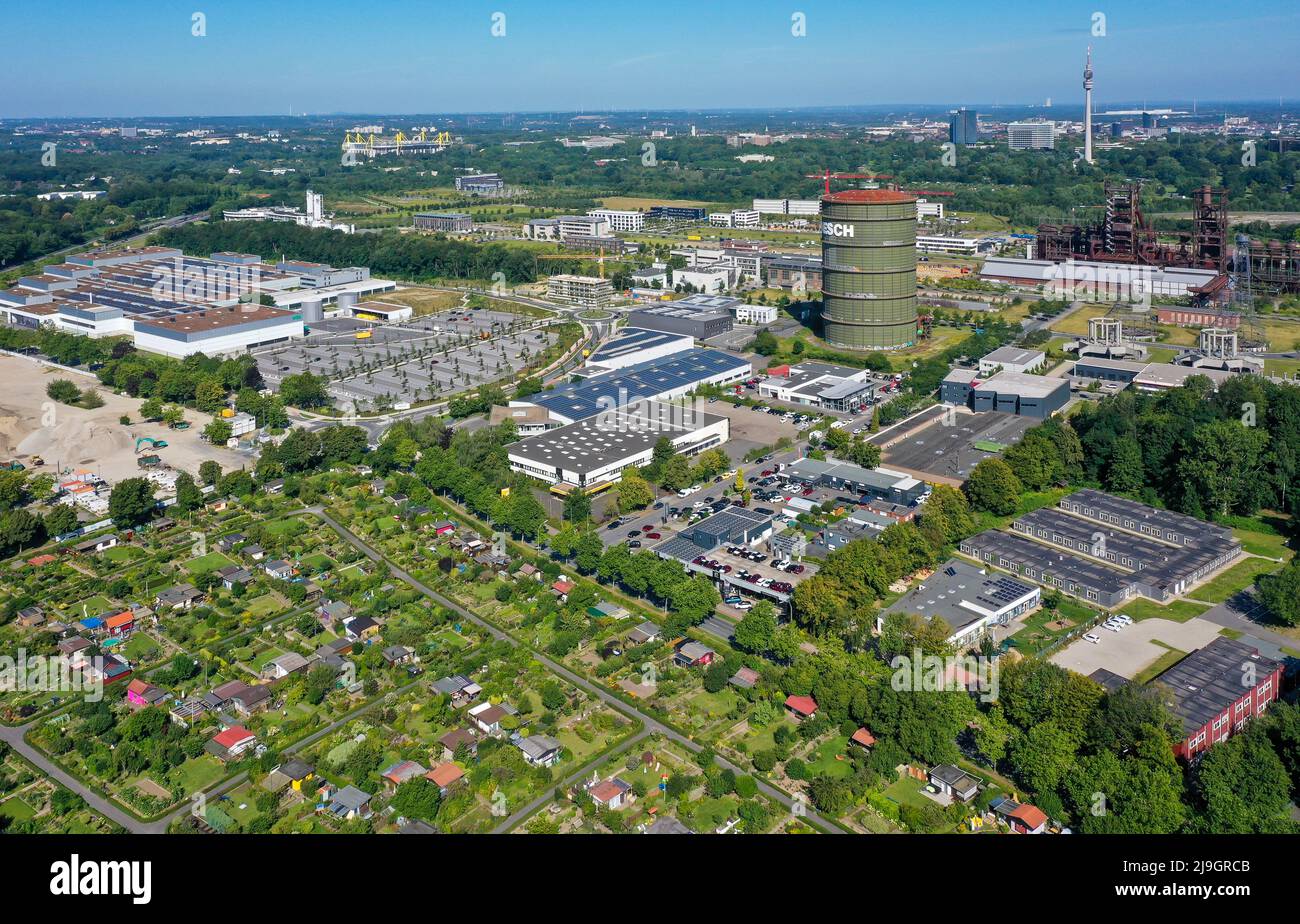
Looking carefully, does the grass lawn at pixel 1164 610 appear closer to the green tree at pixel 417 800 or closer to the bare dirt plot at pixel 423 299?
the green tree at pixel 417 800

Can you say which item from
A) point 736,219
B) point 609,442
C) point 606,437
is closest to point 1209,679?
point 609,442

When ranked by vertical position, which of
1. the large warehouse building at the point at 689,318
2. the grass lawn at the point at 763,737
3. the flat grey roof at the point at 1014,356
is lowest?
the grass lawn at the point at 763,737

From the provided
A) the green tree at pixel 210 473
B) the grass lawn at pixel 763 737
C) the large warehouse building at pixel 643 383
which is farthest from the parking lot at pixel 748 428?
the green tree at pixel 210 473

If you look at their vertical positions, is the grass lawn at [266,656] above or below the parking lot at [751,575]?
below

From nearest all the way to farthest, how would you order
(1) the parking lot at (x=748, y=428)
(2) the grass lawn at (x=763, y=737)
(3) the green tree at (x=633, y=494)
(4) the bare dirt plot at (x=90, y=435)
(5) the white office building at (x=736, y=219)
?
(2) the grass lawn at (x=763, y=737) < (3) the green tree at (x=633, y=494) < (4) the bare dirt plot at (x=90, y=435) < (1) the parking lot at (x=748, y=428) < (5) the white office building at (x=736, y=219)

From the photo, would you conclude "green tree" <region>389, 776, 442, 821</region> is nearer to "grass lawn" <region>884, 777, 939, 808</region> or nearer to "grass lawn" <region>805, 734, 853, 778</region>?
"grass lawn" <region>805, 734, 853, 778</region>

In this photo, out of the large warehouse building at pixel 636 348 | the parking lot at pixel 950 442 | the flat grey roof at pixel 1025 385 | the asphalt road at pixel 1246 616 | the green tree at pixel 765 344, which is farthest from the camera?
the green tree at pixel 765 344

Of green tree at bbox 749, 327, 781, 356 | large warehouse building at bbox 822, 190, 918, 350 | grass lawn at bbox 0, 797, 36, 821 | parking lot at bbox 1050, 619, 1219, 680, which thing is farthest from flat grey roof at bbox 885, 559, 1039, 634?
large warehouse building at bbox 822, 190, 918, 350
